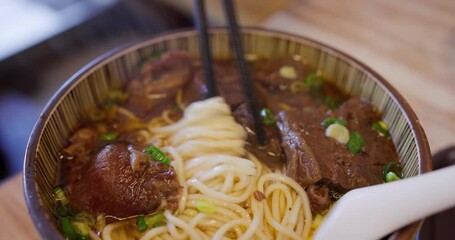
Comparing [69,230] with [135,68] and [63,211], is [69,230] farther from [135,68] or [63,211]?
[135,68]

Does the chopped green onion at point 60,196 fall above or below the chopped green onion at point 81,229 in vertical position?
above

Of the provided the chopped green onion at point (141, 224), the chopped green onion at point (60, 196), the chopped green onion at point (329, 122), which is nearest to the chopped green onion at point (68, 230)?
the chopped green onion at point (60, 196)

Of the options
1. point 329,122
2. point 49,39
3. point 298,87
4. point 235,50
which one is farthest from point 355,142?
point 49,39

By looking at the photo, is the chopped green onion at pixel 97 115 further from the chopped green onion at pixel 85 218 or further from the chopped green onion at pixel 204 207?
the chopped green onion at pixel 204 207

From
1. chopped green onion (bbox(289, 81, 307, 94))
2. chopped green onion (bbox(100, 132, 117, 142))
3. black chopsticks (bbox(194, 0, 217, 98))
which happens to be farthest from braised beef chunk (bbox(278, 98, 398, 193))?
chopped green onion (bbox(100, 132, 117, 142))

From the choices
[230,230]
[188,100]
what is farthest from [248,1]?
[230,230]

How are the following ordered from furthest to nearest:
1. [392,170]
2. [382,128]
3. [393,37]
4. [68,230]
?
[393,37]
[382,128]
[392,170]
[68,230]
